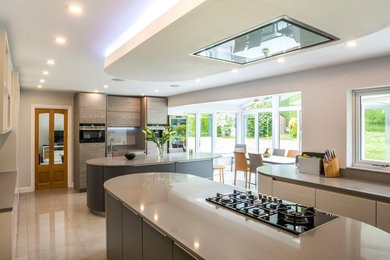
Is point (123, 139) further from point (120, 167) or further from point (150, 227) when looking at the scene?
point (150, 227)

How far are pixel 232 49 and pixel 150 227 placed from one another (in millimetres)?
1561

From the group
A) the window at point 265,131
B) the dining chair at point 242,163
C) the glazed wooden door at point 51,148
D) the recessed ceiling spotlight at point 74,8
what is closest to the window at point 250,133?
the window at point 265,131

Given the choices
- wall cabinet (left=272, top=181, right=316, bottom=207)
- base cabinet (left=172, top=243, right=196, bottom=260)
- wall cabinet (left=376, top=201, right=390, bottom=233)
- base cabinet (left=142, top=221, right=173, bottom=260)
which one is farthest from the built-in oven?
wall cabinet (left=376, top=201, right=390, bottom=233)

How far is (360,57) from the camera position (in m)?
3.15

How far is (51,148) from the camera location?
653 centimetres

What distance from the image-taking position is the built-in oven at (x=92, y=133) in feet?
20.5

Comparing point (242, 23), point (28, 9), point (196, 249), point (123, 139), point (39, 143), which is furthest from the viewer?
point (123, 139)

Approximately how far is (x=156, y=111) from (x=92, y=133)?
6.18 ft

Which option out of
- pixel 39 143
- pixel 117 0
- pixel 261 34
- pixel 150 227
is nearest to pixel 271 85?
pixel 261 34

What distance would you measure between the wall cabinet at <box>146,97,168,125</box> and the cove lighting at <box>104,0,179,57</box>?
13.9ft

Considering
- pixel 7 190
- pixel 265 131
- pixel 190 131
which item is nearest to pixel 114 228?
pixel 7 190

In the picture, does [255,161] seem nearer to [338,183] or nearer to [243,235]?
[338,183]

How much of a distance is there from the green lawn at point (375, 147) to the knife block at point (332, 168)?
18.1 inches

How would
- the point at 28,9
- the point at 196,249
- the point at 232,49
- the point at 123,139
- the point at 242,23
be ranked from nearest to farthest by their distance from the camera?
the point at 196,249 → the point at 242,23 → the point at 28,9 → the point at 232,49 → the point at 123,139
